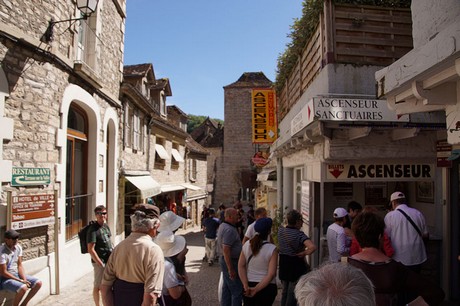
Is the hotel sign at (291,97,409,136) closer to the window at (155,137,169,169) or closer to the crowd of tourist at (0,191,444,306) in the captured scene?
the crowd of tourist at (0,191,444,306)

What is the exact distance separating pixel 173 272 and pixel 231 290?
1.36 metres

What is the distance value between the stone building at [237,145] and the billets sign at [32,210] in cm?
2391

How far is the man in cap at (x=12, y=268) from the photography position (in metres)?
4.94

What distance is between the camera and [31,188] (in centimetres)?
620

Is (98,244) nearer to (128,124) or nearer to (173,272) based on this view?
(173,272)

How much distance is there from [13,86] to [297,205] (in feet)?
22.0

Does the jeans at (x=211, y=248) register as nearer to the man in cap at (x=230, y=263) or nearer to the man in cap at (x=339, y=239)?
the man in cap at (x=230, y=263)

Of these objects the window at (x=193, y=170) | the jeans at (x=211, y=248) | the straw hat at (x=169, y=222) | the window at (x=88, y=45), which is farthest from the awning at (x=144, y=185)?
the window at (x=193, y=170)

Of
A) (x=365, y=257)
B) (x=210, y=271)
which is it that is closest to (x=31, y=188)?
(x=210, y=271)

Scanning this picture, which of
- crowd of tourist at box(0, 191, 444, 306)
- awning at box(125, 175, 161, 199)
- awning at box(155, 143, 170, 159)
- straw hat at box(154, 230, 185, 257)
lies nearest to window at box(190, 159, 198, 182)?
awning at box(155, 143, 170, 159)

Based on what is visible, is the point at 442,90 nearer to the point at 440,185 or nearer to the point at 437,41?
the point at 437,41

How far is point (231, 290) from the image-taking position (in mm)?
4477

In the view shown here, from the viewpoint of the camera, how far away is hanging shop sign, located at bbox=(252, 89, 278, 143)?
1188 cm

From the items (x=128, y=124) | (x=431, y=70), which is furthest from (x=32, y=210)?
(x=128, y=124)
